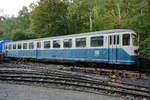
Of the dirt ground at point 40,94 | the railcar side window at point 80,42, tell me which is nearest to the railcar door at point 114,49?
the railcar side window at point 80,42

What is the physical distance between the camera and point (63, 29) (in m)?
22.5

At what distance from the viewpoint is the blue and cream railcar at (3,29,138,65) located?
9609 millimetres

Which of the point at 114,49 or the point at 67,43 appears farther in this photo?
the point at 67,43

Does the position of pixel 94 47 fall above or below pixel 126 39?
below

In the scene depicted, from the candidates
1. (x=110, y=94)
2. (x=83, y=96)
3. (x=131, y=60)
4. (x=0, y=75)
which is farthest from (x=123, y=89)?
(x=0, y=75)

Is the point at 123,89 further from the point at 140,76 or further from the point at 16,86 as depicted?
the point at 16,86

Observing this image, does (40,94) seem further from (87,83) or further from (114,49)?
(114,49)

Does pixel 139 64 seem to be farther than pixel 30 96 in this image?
Yes

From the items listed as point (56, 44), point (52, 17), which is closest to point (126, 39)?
point (56, 44)

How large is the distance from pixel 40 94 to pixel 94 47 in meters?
5.68

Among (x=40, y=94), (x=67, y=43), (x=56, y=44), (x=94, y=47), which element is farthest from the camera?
(x=56, y=44)

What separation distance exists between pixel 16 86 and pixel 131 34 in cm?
816

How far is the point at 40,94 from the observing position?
22.9 ft

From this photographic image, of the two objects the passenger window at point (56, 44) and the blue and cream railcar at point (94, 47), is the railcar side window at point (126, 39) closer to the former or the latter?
the blue and cream railcar at point (94, 47)
